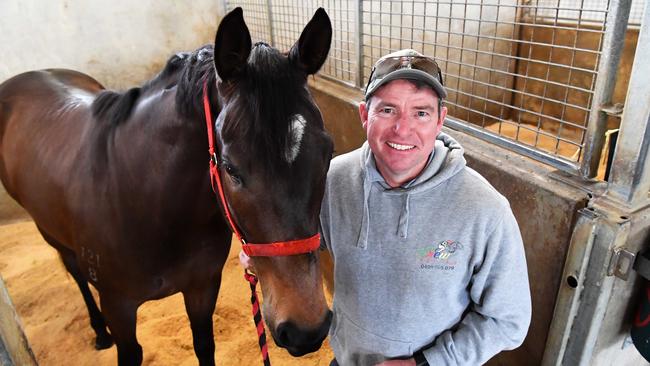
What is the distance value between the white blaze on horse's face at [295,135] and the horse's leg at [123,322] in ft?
3.74

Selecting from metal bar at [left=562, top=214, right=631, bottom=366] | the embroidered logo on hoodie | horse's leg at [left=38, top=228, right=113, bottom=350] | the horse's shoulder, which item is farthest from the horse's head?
horse's leg at [left=38, top=228, right=113, bottom=350]

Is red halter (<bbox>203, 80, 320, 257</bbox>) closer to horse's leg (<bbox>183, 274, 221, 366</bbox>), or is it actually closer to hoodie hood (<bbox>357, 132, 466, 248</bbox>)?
hoodie hood (<bbox>357, 132, 466, 248</bbox>)

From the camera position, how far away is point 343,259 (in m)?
1.11

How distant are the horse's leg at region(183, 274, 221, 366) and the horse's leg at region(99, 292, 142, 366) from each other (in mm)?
218

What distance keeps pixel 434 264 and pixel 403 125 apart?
13.6 inches

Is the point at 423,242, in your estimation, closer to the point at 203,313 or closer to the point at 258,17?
the point at 203,313

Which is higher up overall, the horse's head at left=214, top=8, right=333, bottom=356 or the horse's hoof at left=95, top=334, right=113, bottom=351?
the horse's head at left=214, top=8, right=333, bottom=356

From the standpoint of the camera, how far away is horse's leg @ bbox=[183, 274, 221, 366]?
1733 millimetres

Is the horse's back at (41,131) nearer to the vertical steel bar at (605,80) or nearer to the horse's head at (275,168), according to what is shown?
the horse's head at (275,168)

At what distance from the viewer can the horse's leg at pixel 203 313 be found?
1733mm

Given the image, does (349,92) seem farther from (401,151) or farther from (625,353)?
(625,353)

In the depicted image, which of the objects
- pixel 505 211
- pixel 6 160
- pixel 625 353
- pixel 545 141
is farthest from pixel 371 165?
pixel 545 141

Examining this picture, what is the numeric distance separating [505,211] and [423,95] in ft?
1.09

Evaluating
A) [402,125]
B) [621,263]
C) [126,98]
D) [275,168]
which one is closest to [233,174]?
[275,168]
